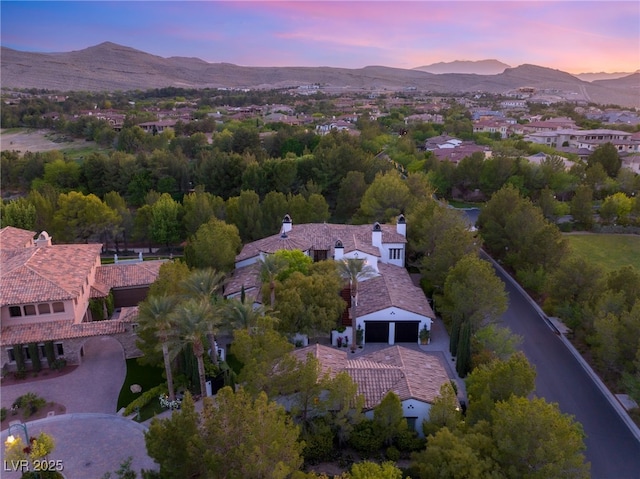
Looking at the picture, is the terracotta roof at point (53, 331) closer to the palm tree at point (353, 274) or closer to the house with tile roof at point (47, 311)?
the house with tile roof at point (47, 311)

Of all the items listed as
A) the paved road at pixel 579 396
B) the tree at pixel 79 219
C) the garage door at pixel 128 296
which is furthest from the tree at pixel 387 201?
the tree at pixel 79 219

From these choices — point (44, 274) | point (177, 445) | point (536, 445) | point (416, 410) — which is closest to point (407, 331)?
point (416, 410)

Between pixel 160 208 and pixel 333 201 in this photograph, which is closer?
pixel 160 208

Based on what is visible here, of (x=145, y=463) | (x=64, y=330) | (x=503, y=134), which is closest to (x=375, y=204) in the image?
(x=64, y=330)

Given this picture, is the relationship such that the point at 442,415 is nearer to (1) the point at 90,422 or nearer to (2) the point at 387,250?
(1) the point at 90,422

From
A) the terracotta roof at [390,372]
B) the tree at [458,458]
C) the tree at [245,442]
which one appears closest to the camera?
the tree at [245,442]

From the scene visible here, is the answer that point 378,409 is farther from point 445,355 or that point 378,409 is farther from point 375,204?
point 375,204

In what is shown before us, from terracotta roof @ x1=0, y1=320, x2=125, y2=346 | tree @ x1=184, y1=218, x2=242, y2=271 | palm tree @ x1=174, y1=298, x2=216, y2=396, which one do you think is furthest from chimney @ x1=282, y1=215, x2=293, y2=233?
palm tree @ x1=174, y1=298, x2=216, y2=396
